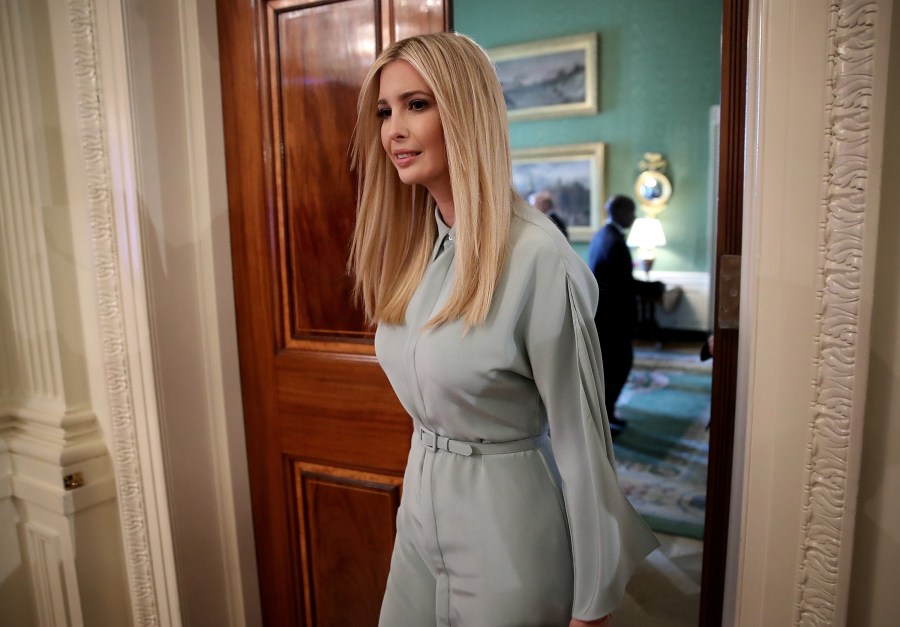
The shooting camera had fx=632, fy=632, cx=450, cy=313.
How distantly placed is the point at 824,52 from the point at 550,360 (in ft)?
2.00

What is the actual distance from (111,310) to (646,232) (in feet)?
17.5

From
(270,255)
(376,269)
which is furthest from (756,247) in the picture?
(270,255)

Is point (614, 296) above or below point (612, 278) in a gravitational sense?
below

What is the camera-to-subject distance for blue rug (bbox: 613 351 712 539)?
3.11m

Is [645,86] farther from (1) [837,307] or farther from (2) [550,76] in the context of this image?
(1) [837,307]

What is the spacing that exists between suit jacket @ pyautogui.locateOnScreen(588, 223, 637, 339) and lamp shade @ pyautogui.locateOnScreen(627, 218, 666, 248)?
238 centimetres

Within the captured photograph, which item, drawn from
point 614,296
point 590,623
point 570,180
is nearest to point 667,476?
point 614,296

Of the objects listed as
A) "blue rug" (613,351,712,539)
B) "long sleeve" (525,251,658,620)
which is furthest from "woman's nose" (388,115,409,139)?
"blue rug" (613,351,712,539)

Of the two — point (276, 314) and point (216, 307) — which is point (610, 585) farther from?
point (216, 307)

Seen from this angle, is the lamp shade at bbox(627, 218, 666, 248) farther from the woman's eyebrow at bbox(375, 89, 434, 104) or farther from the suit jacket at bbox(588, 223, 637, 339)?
the woman's eyebrow at bbox(375, 89, 434, 104)

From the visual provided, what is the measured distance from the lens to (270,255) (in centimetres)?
167

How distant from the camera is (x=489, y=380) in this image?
101cm

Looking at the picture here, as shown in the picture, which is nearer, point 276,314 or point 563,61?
point 276,314

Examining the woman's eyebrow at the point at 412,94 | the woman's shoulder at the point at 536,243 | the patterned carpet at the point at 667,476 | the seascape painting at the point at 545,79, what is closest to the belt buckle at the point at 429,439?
the woman's shoulder at the point at 536,243
